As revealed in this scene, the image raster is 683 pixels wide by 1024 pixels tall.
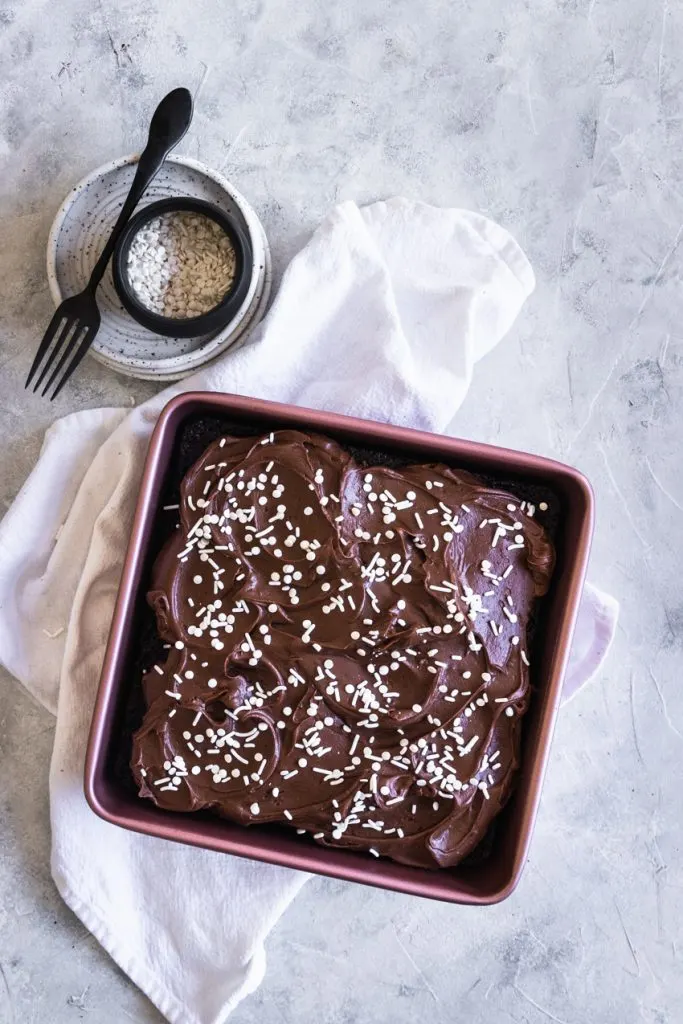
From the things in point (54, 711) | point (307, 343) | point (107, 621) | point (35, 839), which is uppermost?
point (307, 343)

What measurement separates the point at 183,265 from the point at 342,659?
0.97 meters

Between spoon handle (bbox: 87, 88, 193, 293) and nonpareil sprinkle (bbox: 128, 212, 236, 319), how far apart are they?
6cm

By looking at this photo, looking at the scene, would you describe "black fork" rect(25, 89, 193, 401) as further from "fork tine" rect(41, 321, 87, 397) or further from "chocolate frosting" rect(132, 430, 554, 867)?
"chocolate frosting" rect(132, 430, 554, 867)

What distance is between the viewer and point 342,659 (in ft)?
6.16

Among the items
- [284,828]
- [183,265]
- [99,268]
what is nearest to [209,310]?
[183,265]

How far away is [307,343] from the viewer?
2.17 metres

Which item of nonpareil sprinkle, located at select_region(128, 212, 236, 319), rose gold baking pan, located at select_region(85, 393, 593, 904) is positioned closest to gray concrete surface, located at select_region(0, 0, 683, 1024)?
nonpareil sprinkle, located at select_region(128, 212, 236, 319)

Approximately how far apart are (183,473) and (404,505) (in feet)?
1.59

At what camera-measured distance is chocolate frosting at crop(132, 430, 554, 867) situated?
73.2 inches

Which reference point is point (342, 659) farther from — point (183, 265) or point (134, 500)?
point (183, 265)

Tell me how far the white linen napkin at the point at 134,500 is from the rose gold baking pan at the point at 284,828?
194mm

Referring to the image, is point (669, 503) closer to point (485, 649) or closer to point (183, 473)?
point (485, 649)

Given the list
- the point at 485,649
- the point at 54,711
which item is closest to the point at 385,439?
the point at 485,649

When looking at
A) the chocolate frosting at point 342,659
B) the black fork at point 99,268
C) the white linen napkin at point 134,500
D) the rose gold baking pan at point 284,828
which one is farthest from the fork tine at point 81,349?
the chocolate frosting at point 342,659
